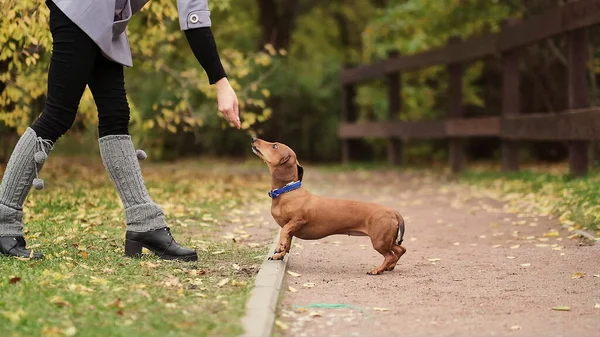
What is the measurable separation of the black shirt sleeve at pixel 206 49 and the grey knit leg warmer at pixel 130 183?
2.23 ft

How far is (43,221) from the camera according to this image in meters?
7.11

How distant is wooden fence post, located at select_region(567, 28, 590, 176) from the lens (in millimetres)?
10094

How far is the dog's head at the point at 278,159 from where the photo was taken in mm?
5402

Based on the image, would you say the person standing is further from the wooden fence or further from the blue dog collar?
the wooden fence

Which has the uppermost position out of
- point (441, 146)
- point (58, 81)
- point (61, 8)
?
point (61, 8)

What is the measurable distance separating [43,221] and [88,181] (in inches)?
173

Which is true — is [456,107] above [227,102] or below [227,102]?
below

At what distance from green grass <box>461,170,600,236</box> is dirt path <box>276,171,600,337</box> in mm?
227

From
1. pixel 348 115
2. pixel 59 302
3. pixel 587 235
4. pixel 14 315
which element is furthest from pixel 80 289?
pixel 348 115

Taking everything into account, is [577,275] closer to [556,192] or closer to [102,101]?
[102,101]

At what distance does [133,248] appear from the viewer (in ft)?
17.5

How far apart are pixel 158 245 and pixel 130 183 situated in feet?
1.28

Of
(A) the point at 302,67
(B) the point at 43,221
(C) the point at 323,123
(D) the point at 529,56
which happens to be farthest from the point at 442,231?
(A) the point at 302,67

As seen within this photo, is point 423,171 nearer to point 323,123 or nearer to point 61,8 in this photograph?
point 323,123
